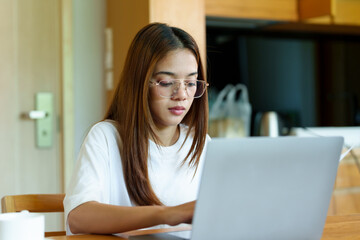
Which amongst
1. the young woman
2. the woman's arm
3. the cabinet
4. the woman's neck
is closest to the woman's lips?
the young woman

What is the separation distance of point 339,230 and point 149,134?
55cm

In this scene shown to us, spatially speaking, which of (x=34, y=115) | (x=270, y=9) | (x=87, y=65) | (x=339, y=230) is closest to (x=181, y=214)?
(x=339, y=230)

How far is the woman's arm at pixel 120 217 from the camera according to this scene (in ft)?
3.46

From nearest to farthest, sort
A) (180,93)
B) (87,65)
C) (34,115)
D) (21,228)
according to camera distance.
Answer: (21,228) < (180,93) < (34,115) < (87,65)

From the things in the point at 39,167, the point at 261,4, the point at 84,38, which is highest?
the point at 261,4

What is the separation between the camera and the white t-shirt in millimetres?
1321

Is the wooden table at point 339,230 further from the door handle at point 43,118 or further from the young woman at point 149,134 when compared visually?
the door handle at point 43,118

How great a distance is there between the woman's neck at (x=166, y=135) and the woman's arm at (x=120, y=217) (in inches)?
15.0

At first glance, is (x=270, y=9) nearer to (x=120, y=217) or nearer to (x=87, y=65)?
(x=87, y=65)

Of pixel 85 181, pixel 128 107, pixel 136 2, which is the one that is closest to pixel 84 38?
pixel 136 2

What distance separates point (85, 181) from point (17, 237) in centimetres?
38

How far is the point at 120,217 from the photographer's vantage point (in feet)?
3.82

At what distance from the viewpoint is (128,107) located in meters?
1.48

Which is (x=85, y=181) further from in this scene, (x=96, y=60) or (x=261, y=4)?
(x=261, y=4)
